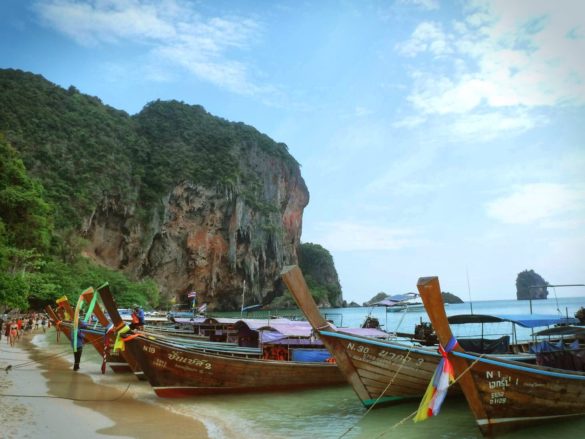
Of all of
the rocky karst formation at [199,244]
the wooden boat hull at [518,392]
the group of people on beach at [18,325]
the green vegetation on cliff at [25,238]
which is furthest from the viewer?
the rocky karst formation at [199,244]

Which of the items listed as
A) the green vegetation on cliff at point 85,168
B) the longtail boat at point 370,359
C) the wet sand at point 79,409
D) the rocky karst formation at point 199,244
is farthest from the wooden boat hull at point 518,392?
the rocky karst formation at point 199,244

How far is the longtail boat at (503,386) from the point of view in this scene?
6.72 m

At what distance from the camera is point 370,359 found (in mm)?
8688

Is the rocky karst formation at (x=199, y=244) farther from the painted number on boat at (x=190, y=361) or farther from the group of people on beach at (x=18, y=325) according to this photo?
the painted number on boat at (x=190, y=361)

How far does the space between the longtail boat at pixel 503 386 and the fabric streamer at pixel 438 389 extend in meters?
0.07

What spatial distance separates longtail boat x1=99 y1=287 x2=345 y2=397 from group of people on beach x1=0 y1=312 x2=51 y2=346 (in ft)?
47.9

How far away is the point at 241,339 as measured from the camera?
46.5 feet

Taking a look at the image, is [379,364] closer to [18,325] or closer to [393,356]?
[393,356]

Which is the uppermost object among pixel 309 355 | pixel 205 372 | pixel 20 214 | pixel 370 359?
pixel 20 214

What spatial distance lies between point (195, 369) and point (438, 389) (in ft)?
19.3

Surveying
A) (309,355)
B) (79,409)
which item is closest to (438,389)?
(309,355)

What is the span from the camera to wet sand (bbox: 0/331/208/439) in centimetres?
733

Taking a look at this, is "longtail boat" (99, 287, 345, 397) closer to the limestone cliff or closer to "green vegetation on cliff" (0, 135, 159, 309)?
"green vegetation on cliff" (0, 135, 159, 309)

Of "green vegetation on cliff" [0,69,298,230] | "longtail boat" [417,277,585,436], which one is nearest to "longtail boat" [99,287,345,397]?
"longtail boat" [417,277,585,436]
